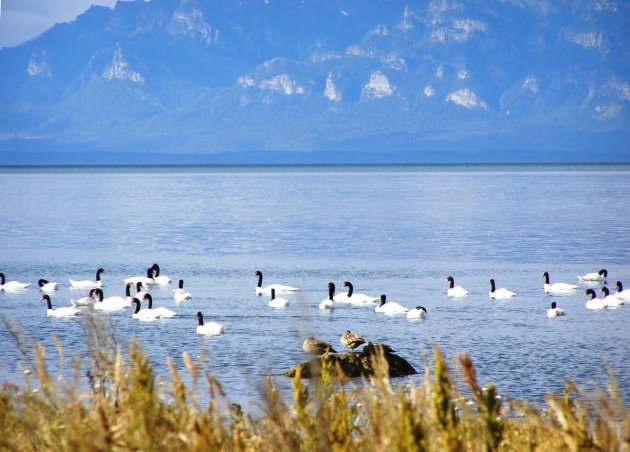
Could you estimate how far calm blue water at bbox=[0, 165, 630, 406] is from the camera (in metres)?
22.1

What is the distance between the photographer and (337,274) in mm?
39406

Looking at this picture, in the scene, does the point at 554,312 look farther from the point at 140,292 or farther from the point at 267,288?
the point at 140,292

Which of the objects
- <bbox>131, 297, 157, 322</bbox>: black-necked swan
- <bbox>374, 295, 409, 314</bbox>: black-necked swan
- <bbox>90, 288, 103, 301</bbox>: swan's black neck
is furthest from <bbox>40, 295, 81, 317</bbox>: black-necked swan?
<bbox>374, 295, 409, 314</bbox>: black-necked swan

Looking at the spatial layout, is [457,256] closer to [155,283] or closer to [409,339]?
[155,283]

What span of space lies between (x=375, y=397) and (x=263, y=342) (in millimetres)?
16134

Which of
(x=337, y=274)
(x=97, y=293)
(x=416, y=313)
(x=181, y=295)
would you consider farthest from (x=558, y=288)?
(x=97, y=293)

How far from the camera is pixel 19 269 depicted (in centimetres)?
4188

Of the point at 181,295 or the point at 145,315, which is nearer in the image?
the point at 145,315

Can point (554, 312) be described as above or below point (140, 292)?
below

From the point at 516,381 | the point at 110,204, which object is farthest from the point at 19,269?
the point at 110,204

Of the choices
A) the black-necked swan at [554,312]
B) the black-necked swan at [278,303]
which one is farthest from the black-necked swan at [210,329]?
the black-necked swan at [554,312]

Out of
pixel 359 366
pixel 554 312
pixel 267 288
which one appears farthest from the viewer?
pixel 267 288

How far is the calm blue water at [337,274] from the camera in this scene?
22.1 metres

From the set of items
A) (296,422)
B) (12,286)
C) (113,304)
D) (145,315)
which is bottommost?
(145,315)
